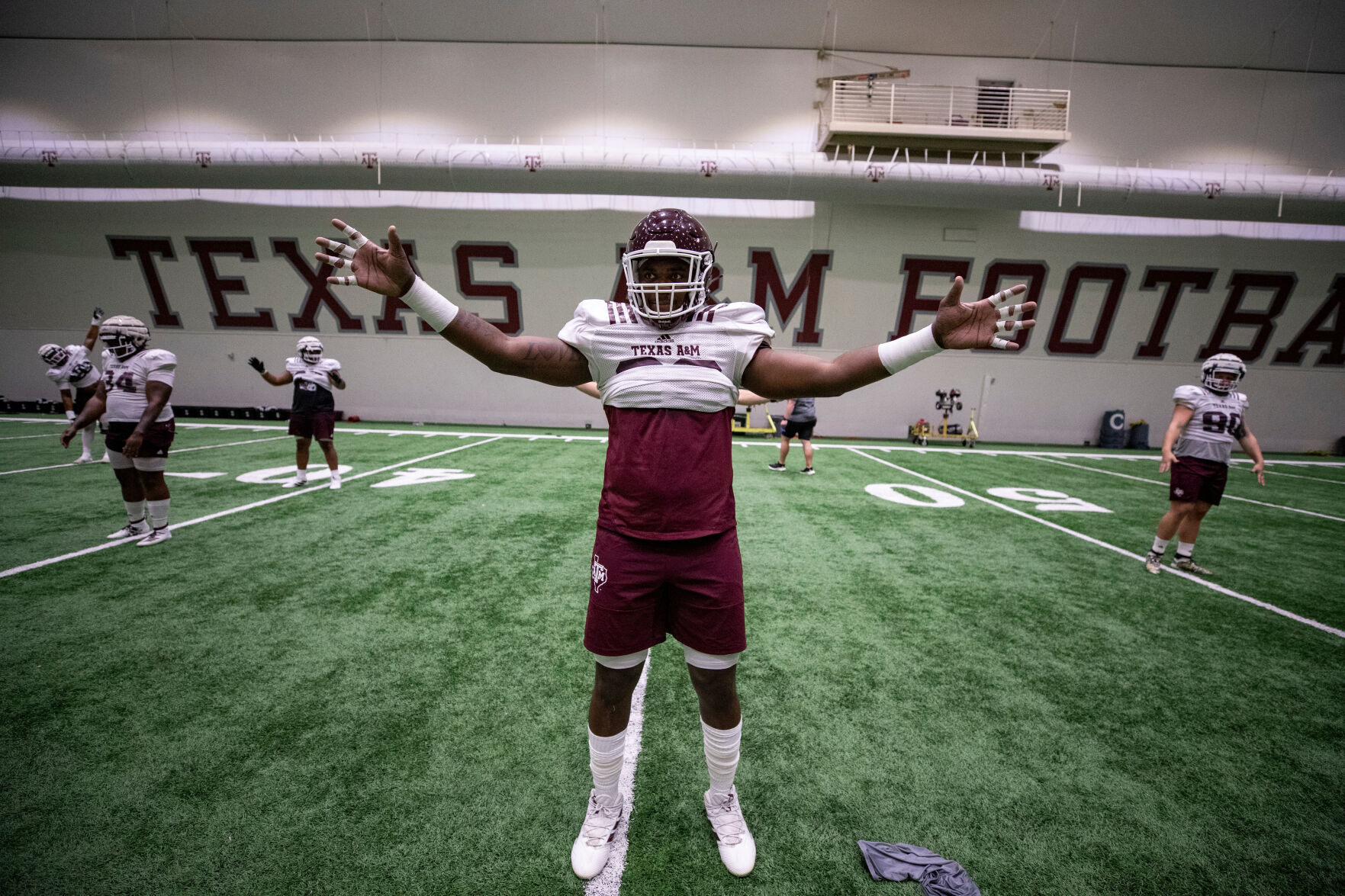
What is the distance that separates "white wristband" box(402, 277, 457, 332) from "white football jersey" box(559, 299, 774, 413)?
0.38 metres

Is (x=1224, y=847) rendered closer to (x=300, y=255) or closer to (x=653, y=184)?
(x=653, y=184)

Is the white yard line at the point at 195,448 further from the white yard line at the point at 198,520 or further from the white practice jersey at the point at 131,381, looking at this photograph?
the white practice jersey at the point at 131,381

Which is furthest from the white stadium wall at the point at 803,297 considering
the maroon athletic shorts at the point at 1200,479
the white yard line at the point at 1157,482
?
the maroon athletic shorts at the point at 1200,479

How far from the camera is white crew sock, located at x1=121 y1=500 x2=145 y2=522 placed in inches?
203

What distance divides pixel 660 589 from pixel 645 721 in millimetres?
1356

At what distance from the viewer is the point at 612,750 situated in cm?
205

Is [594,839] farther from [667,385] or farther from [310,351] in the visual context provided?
[310,351]

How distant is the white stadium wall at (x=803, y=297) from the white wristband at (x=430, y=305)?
14.4 metres

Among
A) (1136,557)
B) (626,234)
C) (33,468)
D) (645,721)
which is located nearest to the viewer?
(645,721)

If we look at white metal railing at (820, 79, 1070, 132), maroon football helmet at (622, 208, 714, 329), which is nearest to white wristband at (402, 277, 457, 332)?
maroon football helmet at (622, 208, 714, 329)

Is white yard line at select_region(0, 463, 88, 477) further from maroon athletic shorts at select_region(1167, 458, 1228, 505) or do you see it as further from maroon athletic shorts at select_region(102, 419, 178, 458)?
maroon athletic shorts at select_region(1167, 458, 1228, 505)

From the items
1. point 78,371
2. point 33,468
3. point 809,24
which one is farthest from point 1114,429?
point 78,371

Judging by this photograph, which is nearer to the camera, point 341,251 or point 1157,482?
point 341,251

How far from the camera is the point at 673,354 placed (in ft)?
5.95
